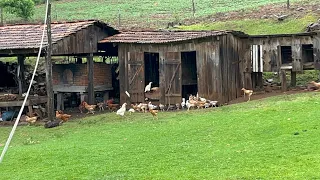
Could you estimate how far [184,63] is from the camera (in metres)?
28.7

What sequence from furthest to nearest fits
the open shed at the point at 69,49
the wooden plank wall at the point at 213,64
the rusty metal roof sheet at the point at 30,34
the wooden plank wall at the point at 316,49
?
1. the wooden plank wall at the point at 316,49
2. the open shed at the point at 69,49
3. the wooden plank wall at the point at 213,64
4. the rusty metal roof sheet at the point at 30,34

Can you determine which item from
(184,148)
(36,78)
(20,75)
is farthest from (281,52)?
(184,148)

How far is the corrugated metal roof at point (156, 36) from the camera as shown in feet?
85.1

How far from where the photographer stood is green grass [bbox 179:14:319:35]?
35.2m

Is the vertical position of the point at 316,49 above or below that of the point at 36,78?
above

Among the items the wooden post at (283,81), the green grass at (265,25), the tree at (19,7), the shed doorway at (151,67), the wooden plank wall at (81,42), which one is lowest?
the wooden post at (283,81)

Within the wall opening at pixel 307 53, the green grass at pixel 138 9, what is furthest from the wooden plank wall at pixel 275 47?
the green grass at pixel 138 9

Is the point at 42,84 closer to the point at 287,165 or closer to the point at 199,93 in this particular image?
the point at 199,93

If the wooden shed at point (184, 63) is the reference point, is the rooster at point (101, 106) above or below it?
below

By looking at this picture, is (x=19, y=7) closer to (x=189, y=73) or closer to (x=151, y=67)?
(x=151, y=67)

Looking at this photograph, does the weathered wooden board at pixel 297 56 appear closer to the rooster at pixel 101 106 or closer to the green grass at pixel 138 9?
the rooster at pixel 101 106

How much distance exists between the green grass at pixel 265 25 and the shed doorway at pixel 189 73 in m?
8.74

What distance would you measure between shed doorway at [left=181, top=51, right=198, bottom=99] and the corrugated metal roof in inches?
73.2

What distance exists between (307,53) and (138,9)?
36.9 m
